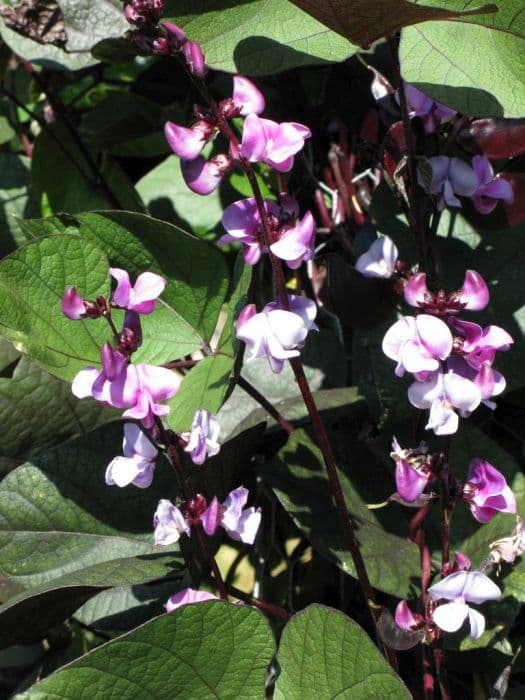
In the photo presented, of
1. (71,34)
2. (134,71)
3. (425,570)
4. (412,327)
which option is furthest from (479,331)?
(134,71)

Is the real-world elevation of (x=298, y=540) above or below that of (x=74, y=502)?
below

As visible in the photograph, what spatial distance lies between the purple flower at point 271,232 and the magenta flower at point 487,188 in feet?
0.74

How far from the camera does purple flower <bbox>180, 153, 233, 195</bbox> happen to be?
0.71 metres

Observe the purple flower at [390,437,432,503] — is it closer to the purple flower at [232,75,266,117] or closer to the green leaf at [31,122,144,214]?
the purple flower at [232,75,266,117]

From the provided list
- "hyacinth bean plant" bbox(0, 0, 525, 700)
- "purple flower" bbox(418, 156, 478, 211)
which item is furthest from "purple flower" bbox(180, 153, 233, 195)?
"purple flower" bbox(418, 156, 478, 211)

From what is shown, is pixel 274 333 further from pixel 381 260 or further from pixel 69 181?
pixel 69 181

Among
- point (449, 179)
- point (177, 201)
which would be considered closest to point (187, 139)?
point (449, 179)

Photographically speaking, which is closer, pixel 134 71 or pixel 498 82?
pixel 498 82

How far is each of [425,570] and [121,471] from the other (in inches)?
12.3

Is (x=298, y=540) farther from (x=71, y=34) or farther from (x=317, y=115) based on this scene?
(x=71, y=34)

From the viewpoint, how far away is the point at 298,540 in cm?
114

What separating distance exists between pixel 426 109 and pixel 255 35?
0.19 metres

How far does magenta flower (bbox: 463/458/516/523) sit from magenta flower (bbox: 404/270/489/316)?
0.46ft

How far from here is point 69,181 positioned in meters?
1.30
